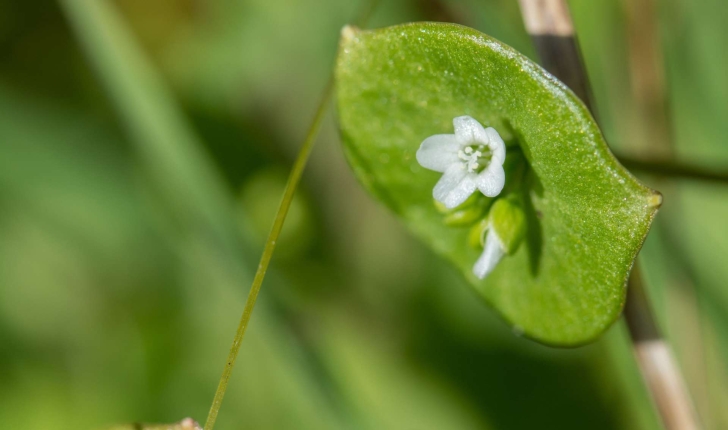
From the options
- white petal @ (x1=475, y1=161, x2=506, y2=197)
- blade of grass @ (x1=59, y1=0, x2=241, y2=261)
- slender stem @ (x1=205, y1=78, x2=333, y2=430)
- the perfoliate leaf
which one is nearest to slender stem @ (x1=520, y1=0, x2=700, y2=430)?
the perfoliate leaf

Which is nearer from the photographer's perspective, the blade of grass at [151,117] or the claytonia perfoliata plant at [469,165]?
the claytonia perfoliata plant at [469,165]

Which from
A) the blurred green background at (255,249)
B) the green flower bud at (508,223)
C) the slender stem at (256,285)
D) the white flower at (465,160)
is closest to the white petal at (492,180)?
the white flower at (465,160)

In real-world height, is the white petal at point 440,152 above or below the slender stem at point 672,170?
above

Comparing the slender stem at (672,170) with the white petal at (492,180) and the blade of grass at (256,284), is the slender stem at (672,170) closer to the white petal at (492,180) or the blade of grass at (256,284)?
the white petal at (492,180)

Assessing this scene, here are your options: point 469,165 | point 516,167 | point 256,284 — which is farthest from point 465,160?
point 256,284

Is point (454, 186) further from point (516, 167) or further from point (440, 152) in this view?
→ point (516, 167)

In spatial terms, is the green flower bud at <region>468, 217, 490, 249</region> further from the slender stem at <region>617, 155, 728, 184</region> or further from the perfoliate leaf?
the slender stem at <region>617, 155, 728, 184</region>

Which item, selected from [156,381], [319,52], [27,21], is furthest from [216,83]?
[156,381]

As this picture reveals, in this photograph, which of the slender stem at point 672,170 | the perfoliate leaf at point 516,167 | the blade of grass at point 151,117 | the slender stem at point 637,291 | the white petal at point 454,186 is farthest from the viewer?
the blade of grass at point 151,117
